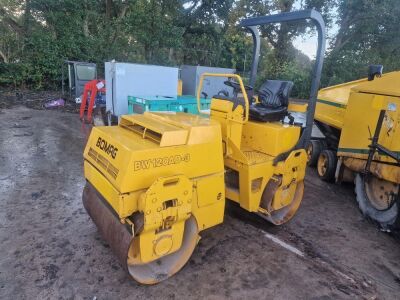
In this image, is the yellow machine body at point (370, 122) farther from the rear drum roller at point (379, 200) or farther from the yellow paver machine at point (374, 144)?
the rear drum roller at point (379, 200)

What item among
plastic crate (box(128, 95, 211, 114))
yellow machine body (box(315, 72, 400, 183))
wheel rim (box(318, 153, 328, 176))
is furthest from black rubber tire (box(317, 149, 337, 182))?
plastic crate (box(128, 95, 211, 114))

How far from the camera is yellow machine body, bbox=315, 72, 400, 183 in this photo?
12.1ft

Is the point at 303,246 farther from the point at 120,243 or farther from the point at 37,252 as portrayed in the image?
the point at 37,252

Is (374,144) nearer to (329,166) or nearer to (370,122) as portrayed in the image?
(370,122)

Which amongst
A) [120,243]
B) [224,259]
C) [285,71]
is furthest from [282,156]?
[285,71]

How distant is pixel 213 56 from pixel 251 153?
15.8 meters

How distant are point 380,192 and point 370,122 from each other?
94cm

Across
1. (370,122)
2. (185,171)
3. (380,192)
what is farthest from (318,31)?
(380,192)

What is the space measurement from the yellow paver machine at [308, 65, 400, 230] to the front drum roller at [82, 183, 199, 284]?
251cm

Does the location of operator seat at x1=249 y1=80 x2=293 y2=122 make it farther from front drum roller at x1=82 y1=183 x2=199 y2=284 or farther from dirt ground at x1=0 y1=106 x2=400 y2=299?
front drum roller at x1=82 y1=183 x2=199 y2=284

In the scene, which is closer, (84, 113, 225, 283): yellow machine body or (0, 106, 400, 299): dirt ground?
(84, 113, 225, 283): yellow machine body

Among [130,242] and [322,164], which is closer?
[130,242]

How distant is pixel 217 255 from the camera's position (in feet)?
9.89

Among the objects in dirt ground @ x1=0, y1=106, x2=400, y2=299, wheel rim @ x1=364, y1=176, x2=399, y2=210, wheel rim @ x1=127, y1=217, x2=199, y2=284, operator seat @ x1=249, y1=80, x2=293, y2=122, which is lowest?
dirt ground @ x1=0, y1=106, x2=400, y2=299
